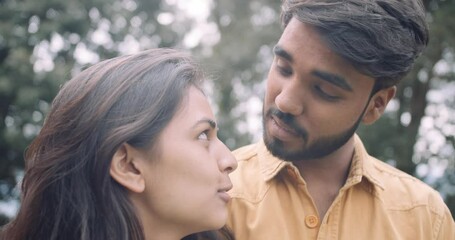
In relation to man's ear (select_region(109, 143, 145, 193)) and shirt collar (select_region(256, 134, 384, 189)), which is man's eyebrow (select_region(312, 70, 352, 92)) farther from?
man's ear (select_region(109, 143, 145, 193))

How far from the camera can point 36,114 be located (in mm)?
9391

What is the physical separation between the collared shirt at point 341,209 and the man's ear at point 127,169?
501mm

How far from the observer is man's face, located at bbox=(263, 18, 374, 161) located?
2121 mm

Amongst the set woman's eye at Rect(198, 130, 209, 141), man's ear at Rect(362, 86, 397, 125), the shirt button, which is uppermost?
woman's eye at Rect(198, 130, 209, 141)

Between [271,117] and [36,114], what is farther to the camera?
[36,114]

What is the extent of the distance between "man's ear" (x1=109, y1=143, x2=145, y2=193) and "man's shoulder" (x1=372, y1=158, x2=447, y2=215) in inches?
40.2

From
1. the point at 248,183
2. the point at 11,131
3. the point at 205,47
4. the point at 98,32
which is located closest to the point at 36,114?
the point at 11,131

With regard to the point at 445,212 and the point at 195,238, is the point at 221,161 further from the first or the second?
the point at 445,212

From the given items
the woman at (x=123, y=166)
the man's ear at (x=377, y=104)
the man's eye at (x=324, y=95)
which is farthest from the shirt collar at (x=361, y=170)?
the woman at (x=123, y=166)

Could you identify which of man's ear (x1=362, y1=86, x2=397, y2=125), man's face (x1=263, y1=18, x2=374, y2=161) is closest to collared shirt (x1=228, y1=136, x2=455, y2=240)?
man's face (x1=263, y1=18, x2=374, y2=161)

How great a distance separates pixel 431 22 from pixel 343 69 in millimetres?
7545

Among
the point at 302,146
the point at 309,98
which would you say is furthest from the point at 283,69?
the point at 302,146

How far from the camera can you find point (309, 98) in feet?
7.16

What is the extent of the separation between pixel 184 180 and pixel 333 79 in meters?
0.75
